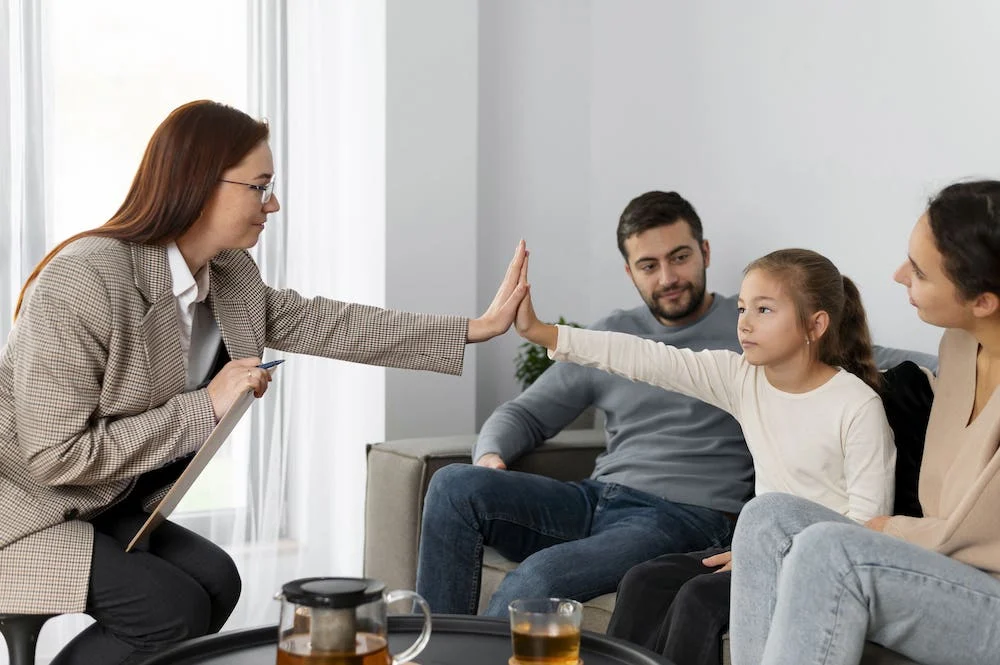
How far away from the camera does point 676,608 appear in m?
1.92

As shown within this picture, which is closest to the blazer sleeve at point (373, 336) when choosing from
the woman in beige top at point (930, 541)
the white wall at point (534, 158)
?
the woman in beige top at point (930, 541)

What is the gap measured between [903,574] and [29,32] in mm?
2642

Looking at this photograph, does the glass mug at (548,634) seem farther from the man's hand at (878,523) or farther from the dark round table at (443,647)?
the man's hand at (878,523)

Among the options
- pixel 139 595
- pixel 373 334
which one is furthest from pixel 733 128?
pixel 139 595

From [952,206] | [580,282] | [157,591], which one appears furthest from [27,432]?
[580,282]

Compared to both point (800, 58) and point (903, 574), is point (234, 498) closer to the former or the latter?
point (800, 58)

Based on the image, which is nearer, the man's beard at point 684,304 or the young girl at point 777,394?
the young girl at point 777,394

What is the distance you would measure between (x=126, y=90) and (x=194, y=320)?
152cm

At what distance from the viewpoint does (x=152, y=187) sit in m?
2.01

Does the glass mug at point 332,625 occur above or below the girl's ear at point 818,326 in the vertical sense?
below

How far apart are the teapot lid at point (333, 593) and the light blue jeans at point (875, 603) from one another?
660 millimetres

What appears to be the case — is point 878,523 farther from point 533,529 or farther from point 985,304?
point 533,529

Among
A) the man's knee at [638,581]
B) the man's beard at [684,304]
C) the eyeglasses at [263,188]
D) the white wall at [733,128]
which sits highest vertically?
the white wall at [733,128]

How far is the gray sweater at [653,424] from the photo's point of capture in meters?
2.47
